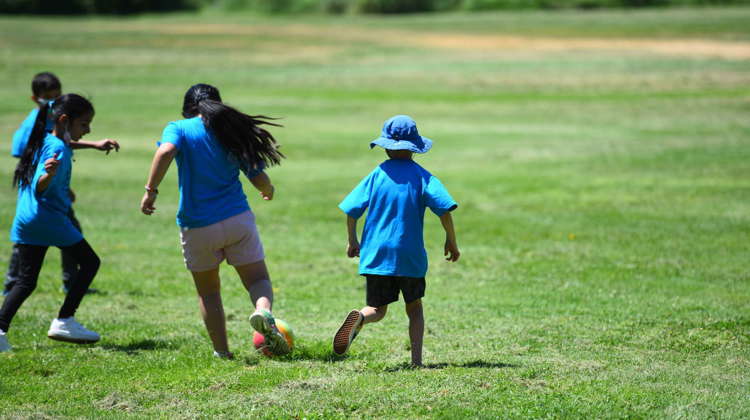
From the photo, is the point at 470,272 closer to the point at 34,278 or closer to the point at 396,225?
the point at 396,225

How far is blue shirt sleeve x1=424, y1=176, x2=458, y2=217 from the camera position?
6.21 m

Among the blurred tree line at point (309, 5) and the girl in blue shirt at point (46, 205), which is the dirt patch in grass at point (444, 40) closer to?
the blurred tree line at point (309, 5)

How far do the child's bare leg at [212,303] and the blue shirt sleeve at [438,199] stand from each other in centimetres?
165

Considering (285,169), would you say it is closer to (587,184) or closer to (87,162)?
(87,162)

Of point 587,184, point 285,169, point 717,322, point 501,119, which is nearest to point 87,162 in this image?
point 285,169

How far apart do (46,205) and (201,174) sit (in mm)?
1581

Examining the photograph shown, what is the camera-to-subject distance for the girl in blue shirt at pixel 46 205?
712 centimetres

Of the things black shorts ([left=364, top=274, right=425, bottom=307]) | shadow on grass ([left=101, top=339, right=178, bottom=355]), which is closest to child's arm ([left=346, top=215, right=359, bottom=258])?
black shorts ([left=364, top=274, right=425, bottom=307])

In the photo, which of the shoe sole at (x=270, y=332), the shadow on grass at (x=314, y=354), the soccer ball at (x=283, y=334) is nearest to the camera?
the shoe sole at (x=270, y=332)

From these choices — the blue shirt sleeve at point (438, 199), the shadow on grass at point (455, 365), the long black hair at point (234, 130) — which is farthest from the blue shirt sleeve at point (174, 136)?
the shadow on grass at point (455, 365)

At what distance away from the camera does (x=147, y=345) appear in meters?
7.46

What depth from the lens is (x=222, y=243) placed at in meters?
6.43

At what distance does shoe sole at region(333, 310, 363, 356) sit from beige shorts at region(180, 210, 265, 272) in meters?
0.80

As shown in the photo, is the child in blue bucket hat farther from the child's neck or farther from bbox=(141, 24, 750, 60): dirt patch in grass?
bbox=(141, 24, 750, 60): dirt patch in grass
